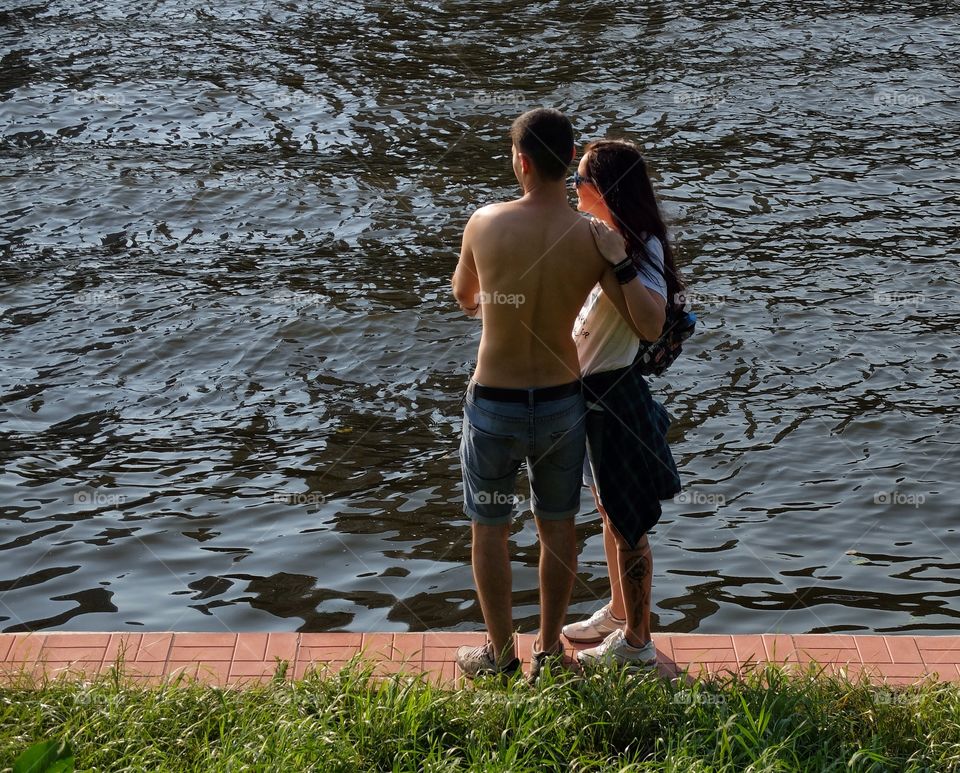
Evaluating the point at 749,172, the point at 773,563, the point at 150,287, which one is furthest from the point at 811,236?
the point at 150,287

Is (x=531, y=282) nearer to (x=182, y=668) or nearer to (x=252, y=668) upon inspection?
(x=252, y=668)

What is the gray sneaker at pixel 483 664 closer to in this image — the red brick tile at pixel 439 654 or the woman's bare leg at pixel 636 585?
the red brick tile at pixel 439 654

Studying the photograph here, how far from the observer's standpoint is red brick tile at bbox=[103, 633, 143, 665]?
4.83 m

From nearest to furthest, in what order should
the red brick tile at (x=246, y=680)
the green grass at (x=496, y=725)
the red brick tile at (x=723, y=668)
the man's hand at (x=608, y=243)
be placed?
the green grass at (x=496, y=725)
the man's hand at (x=608, y=243)
the red brick tile at (x=246, y=680)
the red brick tile at (x=723, y=668)

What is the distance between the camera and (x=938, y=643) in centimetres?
496

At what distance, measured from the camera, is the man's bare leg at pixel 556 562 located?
4.46 meters

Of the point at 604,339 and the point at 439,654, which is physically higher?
the point at 604,339

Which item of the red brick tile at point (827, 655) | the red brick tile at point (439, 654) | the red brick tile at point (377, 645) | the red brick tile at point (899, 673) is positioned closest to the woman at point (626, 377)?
the red brick tile at point (439, 654)

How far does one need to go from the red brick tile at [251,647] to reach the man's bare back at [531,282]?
154 centimetres

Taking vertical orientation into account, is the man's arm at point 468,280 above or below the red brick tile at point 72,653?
above

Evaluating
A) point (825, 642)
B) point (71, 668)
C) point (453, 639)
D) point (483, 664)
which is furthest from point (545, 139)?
point (71, 668)

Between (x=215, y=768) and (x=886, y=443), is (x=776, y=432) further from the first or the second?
(x=215, y=768)

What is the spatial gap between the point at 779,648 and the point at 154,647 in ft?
8.64

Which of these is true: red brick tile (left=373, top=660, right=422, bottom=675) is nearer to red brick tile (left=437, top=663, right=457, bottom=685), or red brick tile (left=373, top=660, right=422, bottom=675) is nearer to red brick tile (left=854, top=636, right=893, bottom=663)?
red brick tile (left=437, top=663, right=457, bottom=685)
